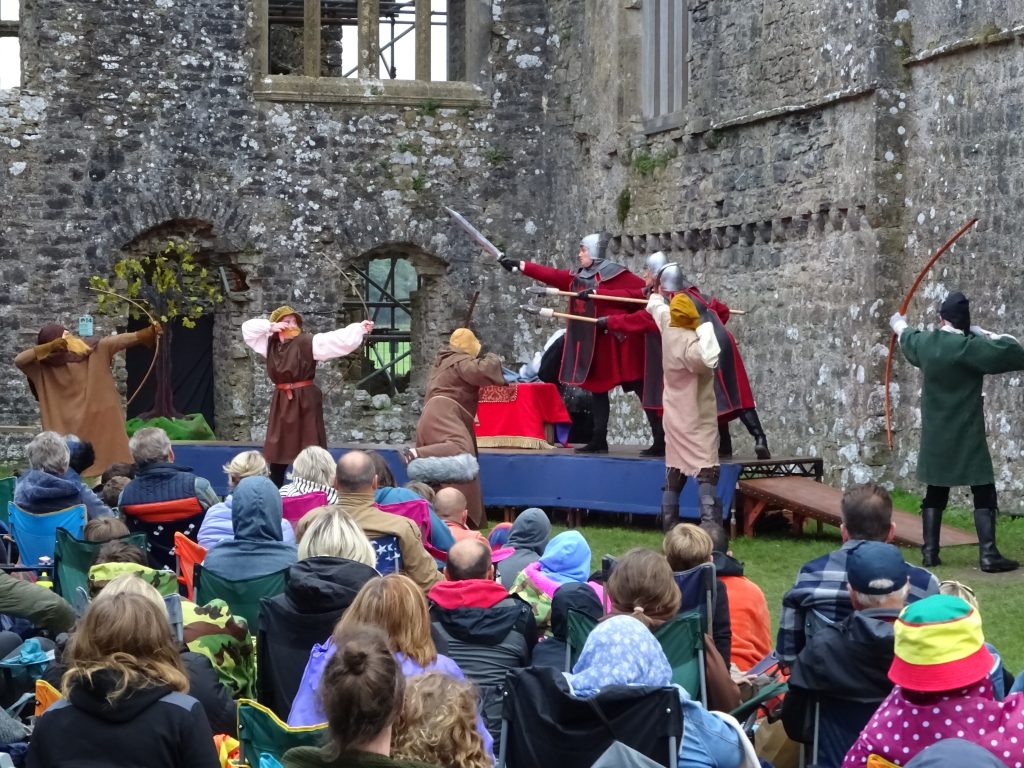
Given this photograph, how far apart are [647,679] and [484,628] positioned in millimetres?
865

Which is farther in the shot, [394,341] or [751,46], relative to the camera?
[394,341]

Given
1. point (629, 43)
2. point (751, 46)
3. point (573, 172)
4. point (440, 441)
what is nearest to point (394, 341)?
point (573, 172)

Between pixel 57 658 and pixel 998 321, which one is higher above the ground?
pixel 998 321

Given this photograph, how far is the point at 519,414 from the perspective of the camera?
12.4 metres

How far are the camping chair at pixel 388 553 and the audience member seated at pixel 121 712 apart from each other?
7.78 feet

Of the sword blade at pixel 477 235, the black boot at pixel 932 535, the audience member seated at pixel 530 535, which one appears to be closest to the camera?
the audience member seated at pixel 530 535

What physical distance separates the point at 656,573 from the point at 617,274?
7.25 metres

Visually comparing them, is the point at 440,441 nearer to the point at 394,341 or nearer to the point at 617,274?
the point at 617,274

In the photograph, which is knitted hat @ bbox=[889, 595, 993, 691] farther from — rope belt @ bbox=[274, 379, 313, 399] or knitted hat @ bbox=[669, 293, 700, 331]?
rope belt @ bbox=[274, 379, 313, 399]

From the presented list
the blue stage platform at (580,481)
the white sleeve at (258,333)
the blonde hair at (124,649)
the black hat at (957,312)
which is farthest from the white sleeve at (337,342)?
the blonde hair at (124,649)

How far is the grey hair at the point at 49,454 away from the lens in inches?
305

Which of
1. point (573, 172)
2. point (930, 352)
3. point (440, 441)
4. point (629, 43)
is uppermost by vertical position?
point (629, 43)

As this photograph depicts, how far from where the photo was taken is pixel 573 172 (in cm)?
1616

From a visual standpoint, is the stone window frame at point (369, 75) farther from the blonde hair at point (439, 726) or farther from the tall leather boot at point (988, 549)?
the blonde hair at point (439, 726)
